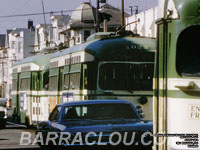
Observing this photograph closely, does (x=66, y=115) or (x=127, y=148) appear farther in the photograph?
(x=66, y=115)

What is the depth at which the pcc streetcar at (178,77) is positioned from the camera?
9680mm

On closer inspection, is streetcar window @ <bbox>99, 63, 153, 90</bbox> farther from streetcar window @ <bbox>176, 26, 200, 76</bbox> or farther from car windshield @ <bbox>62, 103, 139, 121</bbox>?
streetcar window @ <bbox>176, 26, 200, 76</bbox>

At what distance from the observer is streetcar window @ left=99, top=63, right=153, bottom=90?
22.0 meters

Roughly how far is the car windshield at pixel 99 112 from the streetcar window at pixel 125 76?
7.04 meters

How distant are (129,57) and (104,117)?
8289 mm

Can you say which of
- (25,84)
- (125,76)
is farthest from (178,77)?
(25,84)

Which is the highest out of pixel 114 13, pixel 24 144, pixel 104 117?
pixel 114 13

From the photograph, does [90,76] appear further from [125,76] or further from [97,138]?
[97,138]

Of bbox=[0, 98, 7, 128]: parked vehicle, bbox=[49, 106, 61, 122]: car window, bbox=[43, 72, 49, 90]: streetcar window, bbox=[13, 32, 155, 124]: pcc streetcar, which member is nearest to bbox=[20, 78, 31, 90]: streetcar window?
bbox=[0, 98, 7, 128]: parked vehicle

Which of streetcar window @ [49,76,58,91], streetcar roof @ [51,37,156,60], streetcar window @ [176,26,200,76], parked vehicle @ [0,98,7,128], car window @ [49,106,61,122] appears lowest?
parked vehicle @ [0,98,7,128]

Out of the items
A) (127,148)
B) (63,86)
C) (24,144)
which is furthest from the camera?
(63,86)

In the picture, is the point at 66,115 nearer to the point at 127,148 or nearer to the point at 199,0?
the point at 127,148

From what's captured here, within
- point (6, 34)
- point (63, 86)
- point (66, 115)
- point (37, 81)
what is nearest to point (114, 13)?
point (6, 34)

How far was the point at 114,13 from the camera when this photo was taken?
89.1m
